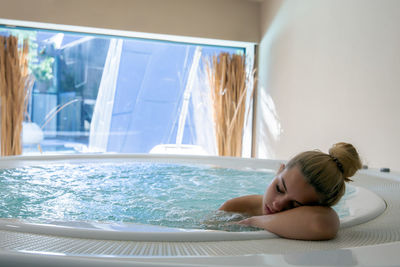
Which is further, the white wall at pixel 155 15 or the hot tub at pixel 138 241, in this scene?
the white wall at pixel 155 15

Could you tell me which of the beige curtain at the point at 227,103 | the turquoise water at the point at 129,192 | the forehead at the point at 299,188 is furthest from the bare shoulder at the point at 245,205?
the beige curtain at the point at 227,103

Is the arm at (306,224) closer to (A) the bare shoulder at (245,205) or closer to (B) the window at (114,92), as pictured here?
(A) the bare shoulder at (245,205)

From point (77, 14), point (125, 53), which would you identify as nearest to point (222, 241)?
point (77, 14)

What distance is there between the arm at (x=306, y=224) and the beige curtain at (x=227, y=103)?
3.47 m

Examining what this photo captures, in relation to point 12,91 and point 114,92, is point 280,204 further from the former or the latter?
point 114,92

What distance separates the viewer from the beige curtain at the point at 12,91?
391cm

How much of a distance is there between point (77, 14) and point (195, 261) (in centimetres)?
401

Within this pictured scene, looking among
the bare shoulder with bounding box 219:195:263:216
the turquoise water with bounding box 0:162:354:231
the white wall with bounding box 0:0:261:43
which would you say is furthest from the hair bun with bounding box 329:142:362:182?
the white wall with bounding box 0:0:261:43

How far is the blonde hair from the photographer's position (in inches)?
41.9

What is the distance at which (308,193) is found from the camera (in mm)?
1071

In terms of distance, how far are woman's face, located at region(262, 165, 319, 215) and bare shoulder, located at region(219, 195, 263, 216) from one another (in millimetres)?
299

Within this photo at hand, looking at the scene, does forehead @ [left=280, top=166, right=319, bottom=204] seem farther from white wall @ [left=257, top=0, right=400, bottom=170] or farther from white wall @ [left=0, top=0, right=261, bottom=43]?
white wall @ [left=0, top=0, right=261, bottom=43]

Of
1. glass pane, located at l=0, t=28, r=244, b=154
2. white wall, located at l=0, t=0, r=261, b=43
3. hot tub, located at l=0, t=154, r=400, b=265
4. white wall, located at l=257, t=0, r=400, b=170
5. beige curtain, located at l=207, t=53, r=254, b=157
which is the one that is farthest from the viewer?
glass pane, located at l=0, t=28, r=244, b=154

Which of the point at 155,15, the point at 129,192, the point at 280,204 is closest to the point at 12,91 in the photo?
the point at 155,15
